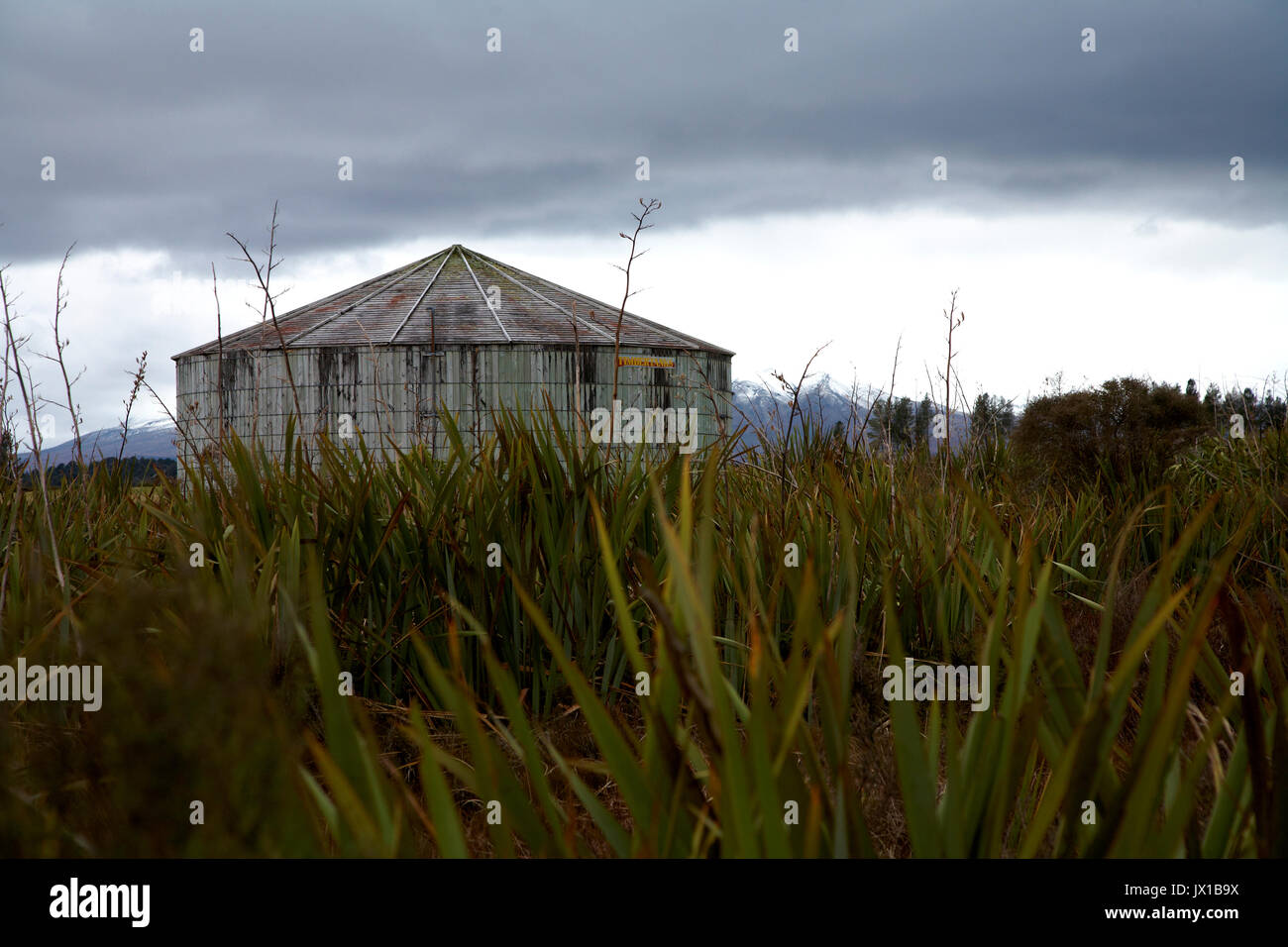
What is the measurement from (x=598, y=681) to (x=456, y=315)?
97.3ft

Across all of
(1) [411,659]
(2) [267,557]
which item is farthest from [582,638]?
(2) [267,557]

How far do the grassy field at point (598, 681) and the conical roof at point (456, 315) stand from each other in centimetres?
2403

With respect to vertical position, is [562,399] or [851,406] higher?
[562,399]

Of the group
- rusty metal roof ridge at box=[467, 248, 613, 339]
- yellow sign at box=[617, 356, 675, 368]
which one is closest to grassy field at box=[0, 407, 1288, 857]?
yellow sign at box=[617, 356, 675, 368]

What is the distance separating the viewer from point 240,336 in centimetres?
3225

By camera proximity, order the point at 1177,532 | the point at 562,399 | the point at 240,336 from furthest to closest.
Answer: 1. the point at 240,336
2. the point at 562,399
3. the point at 1177,532

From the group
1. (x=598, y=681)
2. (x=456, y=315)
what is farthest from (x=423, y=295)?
(x=598, y=681)

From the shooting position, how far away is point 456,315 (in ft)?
105

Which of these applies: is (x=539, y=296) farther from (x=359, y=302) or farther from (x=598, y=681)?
(x=598, y=681)

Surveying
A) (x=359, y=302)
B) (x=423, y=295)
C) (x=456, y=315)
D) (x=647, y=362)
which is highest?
(x=423, y=295)

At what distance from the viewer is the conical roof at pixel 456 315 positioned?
2948cm

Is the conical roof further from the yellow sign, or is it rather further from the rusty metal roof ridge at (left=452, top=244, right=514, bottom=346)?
the yellow sign
